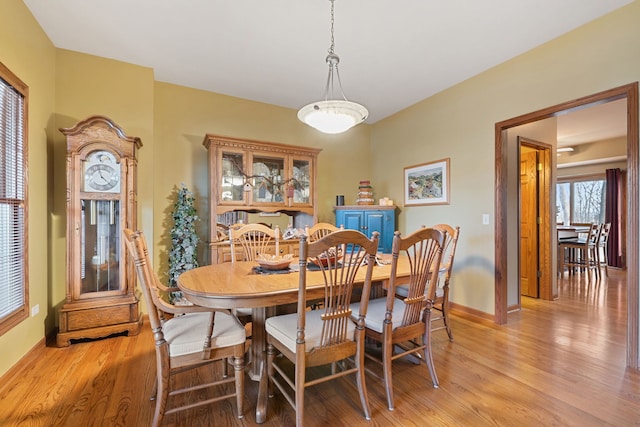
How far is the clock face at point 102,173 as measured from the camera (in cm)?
274

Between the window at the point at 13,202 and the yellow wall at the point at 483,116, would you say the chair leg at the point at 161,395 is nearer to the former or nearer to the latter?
the window at the point at 13,202

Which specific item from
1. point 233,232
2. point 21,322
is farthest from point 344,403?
point 21,322

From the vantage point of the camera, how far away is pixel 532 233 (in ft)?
13.8

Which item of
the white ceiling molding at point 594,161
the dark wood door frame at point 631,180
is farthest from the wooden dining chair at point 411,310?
the white ceiling molding at point 594,161

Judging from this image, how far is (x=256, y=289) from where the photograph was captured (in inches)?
63.4

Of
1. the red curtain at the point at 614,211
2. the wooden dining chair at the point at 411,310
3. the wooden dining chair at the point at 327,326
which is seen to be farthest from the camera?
the red curtain at the point at 614,211

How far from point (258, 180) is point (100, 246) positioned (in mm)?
1739

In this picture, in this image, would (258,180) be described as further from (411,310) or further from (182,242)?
(411,310)

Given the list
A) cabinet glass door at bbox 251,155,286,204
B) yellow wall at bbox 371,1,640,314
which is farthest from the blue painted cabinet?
cabinet glass door at bbox 251,155,286,204

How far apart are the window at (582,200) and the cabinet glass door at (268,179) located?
7.44 meters

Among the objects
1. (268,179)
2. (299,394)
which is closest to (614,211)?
(268,179)

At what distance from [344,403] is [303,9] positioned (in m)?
2.79

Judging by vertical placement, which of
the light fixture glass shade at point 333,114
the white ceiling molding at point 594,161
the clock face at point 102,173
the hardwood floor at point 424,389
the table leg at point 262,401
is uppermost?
the white ceiling molding at point 594,161

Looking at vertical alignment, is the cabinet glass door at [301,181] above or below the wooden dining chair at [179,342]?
above
